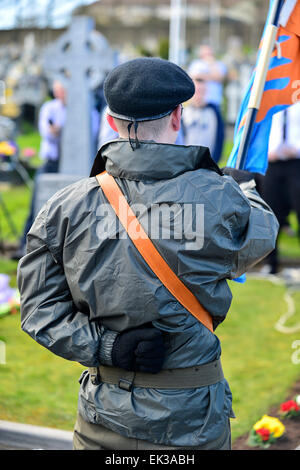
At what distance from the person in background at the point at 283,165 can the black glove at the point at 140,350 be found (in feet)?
18.9

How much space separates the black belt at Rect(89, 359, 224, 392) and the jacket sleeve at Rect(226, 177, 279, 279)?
0.32 metres

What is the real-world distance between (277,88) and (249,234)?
1.23m

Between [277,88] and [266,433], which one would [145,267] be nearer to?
[277,88]

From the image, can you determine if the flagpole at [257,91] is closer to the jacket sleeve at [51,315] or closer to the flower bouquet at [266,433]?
the jacket sleeve at [51,315]

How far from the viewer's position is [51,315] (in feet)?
6.69

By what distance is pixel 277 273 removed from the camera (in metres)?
7.94

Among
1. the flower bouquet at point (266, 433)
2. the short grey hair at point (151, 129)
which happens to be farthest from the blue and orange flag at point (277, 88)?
the flower bouquet at point (266, 433)

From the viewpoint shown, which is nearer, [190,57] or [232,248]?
[232,248]

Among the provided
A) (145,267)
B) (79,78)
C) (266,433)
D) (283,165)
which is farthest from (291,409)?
(79,78)

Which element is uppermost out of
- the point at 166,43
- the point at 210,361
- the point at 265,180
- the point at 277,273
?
the point at 210,361

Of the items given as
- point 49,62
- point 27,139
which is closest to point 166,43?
point 27,139

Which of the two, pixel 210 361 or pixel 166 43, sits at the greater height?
pixel 210 361

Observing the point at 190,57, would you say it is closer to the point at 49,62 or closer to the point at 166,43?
the point at 166,43

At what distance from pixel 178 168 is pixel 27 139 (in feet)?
71.1
